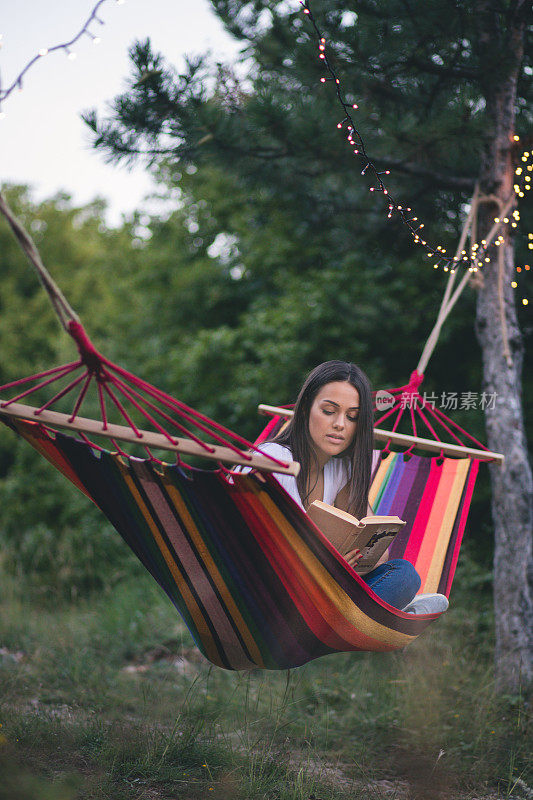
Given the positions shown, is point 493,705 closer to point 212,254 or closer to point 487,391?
point 487,391

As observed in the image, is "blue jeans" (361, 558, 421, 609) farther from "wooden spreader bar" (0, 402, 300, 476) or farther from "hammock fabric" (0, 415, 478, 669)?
"wooden spreader bar" (0, 402, 300, 476)

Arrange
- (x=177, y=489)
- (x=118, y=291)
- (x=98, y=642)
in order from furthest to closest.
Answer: (x=118, y=291) < (x=98, y=642) < (x=177, y=489)

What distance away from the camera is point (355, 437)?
2.03 m

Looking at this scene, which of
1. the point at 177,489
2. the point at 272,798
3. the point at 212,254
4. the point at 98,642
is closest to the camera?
the point at 177,489

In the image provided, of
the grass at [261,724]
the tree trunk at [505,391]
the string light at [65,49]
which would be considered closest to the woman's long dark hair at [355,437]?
the grass at [261,724]

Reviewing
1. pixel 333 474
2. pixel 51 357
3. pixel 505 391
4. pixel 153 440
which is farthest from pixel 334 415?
pixel 51 357

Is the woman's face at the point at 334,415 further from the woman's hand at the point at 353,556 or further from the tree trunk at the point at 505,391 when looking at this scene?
the tree trunk at the point at 505,391

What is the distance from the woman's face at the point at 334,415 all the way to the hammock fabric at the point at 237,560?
1.49 ft

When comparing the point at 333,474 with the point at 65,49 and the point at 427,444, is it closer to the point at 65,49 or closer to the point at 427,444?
the point at 427,444

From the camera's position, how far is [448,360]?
4.27 meters

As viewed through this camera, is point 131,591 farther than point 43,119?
Yes

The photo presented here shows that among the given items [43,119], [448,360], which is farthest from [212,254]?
[448,360]

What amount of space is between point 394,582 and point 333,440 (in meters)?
0.43

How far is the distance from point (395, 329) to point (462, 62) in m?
1.90
